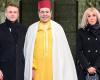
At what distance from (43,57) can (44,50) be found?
0.11 meters

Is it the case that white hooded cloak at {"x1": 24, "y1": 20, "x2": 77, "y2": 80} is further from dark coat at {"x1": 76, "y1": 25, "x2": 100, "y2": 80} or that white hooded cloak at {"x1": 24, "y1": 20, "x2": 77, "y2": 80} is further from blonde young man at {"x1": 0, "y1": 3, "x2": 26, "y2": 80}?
dark coat at {"x1": 76, "y1": 25, "x2": 100, "y2": 80}

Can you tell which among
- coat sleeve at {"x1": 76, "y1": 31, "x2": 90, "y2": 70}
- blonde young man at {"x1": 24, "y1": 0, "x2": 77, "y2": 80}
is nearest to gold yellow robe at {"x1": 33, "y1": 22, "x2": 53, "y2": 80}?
blonde young man at {"x1": 24, "y1": 0, "x2": 77, "y2": 80}

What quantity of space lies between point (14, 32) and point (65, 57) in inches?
34.8

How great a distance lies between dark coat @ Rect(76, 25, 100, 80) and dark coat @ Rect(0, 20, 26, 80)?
975 mm

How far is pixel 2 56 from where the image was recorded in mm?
7926

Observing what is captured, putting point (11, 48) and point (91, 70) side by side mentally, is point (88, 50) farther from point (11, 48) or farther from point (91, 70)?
point (11, 48)

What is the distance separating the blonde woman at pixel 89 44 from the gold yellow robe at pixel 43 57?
0.59 meters

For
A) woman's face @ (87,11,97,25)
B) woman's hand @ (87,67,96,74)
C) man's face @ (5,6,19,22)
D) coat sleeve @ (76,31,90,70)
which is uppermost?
man's face @ (5,6,19,22)

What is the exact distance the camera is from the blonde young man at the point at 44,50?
7969 mm

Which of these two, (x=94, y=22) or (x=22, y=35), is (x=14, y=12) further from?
(x=94, y=22)

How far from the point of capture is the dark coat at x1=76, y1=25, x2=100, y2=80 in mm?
8281

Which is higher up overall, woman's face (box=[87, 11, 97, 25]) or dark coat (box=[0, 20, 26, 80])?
woman's face (box=[87, 11, 97, 25])

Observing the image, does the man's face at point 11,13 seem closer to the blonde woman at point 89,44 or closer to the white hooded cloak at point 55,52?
the white hooded cloak at point 55,52

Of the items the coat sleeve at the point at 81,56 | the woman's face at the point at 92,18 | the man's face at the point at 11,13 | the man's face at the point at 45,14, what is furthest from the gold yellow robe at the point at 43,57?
the woman's face at the point at 92,18
